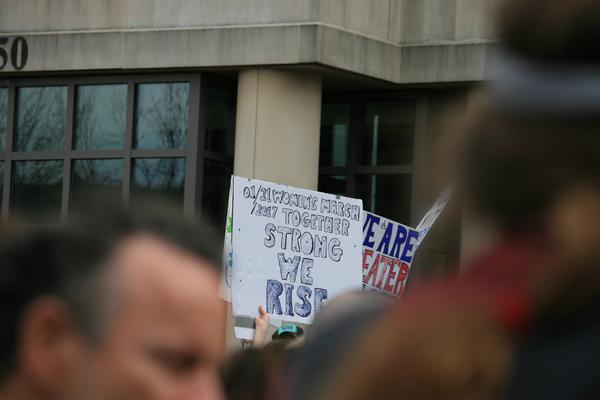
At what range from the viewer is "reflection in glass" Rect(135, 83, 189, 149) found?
19.8 meters

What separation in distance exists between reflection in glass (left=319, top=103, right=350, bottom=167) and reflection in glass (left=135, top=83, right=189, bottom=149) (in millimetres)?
2452

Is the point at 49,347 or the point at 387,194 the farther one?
the point at 387,194

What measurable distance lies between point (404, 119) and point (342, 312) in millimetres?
19157

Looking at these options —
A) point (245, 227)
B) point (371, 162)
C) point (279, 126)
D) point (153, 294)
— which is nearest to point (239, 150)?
point (279, 126)

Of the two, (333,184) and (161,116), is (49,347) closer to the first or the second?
(161,116)

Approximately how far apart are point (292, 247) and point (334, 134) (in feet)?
30.1

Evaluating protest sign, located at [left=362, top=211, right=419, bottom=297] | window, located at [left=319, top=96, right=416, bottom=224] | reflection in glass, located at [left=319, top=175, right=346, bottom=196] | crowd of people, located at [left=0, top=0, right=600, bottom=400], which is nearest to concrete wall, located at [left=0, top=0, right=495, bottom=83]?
window, located at [left=319, top=96, right=416, bottom=224]

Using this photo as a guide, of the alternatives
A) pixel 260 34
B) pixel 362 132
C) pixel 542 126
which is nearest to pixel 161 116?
pixel 260 34

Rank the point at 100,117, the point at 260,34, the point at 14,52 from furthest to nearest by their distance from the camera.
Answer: the point at 14,52, the point at 100,117, the point at 260,34

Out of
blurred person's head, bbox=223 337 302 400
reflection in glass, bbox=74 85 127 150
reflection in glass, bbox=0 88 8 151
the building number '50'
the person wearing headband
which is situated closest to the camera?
the person wearing headband

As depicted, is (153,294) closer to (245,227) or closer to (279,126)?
(245,227)

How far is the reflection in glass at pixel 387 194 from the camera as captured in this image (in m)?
20.4

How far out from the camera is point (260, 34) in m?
19.1

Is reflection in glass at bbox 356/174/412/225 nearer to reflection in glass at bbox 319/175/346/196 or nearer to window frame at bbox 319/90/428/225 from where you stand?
window frame at bbox 319/90/428/225
